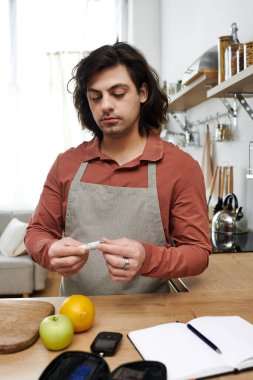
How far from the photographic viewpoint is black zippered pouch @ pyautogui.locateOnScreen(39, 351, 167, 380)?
668mm

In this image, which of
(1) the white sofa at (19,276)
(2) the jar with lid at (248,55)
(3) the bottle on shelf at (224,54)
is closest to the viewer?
(2) the jar with lid at (248,55)

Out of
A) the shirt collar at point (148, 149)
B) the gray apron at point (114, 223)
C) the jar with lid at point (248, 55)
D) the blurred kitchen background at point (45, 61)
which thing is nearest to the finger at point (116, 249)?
the gray apron at point (114, 223)

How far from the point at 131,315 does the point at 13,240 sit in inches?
105

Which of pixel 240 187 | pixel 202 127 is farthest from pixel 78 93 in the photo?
pixel 202 127

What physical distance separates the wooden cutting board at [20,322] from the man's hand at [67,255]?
103 millimetres

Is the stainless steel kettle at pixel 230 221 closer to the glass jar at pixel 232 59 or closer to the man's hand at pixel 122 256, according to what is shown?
the glass jar at pixel 232 59

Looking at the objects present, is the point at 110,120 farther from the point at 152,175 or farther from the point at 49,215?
the point at 49,215

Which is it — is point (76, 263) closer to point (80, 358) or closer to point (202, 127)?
point (80, 358)

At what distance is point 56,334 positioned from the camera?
82 cm

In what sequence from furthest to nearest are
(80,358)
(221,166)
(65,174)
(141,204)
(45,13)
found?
(45,13) < (221,166) < (65,174) < (141,204) < (80,358)

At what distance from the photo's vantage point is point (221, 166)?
2.63 meters

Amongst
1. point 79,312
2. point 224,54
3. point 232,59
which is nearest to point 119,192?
point 79,312

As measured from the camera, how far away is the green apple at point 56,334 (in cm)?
82

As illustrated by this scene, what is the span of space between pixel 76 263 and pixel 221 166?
70.3 inches
